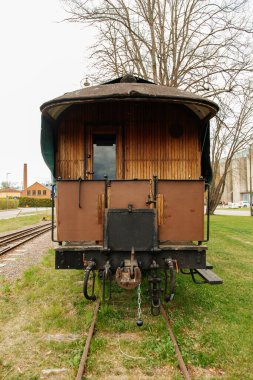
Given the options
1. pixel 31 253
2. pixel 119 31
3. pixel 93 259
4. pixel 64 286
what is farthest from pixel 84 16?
pixel 93 259

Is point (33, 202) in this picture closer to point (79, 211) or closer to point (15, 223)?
point (15, 223)

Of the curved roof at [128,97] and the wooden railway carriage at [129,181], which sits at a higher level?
the curved roof at [128,97]

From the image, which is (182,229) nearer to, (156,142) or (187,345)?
(187,345)

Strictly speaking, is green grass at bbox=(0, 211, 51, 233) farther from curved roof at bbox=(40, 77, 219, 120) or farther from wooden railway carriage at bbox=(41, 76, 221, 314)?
curved roof at bbox=(40, 77, 219, 120)

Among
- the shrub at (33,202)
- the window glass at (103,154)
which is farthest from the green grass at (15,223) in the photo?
the shrub at (33,202)

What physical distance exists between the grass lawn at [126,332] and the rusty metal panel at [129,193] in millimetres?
1766

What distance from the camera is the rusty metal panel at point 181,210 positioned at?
4.50m

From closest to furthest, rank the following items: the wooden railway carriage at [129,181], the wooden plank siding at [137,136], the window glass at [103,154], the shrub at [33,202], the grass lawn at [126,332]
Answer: the grass lawn at [126,332], the wooden railway carriage at [129,181], the wooden plank siding at [137,136], the window glass at [103,154], the shrub at [33,202]

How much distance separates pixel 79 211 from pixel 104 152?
1.94m

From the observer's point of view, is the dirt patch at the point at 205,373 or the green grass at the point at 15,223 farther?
the green grass at the point at 15,223

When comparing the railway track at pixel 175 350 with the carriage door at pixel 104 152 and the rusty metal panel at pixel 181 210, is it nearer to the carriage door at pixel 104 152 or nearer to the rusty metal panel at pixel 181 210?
the rusty metal panel at pixel 181 210

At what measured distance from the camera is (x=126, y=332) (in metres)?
4.54

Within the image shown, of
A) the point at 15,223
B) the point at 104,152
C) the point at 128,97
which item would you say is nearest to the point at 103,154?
the point at 104,152

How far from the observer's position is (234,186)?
239 ft
